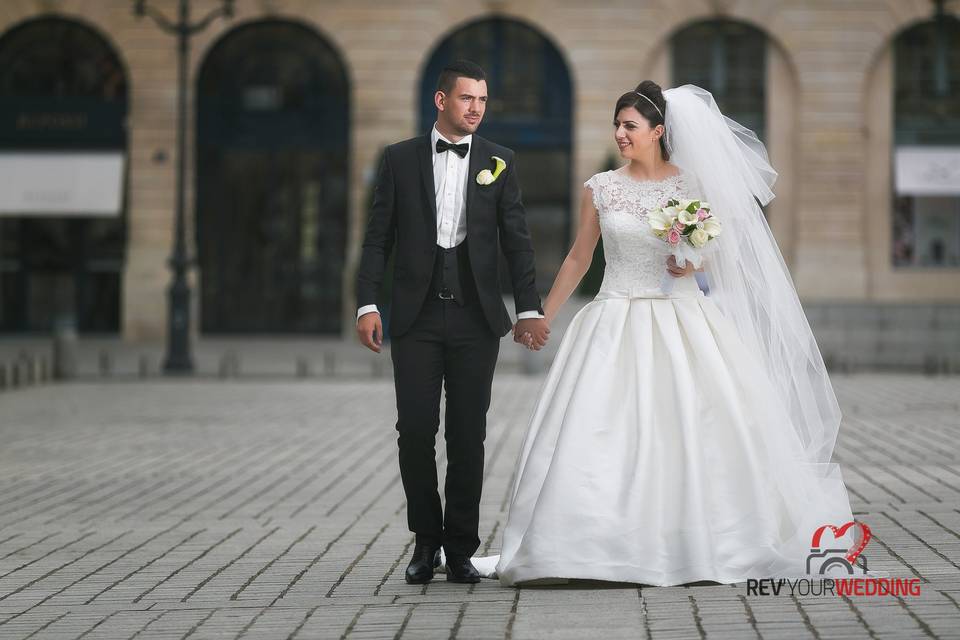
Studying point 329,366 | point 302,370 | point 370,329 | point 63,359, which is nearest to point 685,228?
point 370,329

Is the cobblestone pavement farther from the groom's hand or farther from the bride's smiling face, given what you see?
the bride's smiling face

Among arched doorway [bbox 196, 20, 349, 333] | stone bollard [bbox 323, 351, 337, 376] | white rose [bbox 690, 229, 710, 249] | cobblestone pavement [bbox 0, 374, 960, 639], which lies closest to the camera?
cobblestone pavement [bbox 0, 374, 960, 639]

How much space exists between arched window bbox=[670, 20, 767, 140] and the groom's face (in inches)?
985

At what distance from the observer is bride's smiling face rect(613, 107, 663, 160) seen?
21.9ft

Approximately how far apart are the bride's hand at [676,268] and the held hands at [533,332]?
647 mm

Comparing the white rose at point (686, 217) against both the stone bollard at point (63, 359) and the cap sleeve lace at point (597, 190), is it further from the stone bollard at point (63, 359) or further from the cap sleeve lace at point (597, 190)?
the stone bollard at point (63, 359)

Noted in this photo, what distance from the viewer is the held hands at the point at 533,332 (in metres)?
6.35

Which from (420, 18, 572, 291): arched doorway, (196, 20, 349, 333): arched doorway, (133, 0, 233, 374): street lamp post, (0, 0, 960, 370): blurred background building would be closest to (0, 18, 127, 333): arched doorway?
(0, 0, 960, 370): blurred background building

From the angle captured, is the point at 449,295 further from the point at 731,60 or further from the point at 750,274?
the point at 731,60

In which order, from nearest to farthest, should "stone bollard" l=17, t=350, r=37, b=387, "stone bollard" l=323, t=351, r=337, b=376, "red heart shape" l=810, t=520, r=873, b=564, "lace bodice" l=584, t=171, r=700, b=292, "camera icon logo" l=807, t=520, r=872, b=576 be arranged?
"camera icon logo" l=807, t=520, r=872, b=576, "red heart shape" l=810, t=520, r=873, b=564, "lace bodice" l=584, t=171, r=700, b=292, "stone bollard" l=17, t=350, r=37, b=387, "stone bollard" l=323, t=351, r=337, b=376

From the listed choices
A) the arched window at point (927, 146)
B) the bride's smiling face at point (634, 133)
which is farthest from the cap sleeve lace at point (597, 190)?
the arched window at point (927, 146)

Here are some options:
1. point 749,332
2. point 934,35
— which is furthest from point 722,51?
point 749,332

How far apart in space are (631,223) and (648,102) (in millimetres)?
513

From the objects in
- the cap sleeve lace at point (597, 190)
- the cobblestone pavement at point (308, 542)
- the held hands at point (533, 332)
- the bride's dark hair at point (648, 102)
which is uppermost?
the bride's dark hair at point (648, 102)
